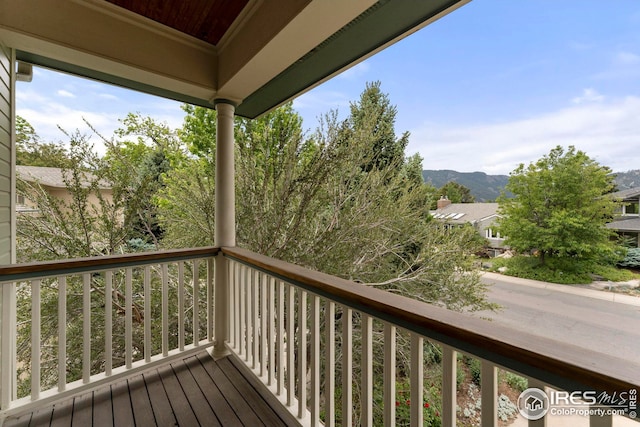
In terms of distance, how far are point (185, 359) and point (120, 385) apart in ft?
1.49

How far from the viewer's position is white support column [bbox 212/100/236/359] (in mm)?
2422

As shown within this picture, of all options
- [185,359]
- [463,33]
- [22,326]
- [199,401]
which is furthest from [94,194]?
[463,33]

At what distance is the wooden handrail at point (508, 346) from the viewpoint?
56cm

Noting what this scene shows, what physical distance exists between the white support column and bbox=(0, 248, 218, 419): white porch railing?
14cm

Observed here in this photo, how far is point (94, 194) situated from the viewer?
12.3 ft

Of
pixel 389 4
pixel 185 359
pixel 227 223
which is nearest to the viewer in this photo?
pixel 389 4

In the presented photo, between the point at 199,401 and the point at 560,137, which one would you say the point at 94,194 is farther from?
the point at 560,137

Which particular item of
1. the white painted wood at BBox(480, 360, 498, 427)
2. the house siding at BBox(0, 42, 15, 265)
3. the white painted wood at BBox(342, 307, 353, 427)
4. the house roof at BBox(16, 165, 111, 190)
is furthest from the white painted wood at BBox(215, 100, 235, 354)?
the house roof at BBox(16, 165, 111, 190)

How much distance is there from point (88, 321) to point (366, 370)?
1.87 metres

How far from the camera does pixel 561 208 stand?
4.33 feet

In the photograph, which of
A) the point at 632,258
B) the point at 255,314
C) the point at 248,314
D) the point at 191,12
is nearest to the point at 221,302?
the point at 248,314

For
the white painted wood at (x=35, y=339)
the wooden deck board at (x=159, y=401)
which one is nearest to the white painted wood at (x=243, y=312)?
the wooden deck board at (x=159, y=401)

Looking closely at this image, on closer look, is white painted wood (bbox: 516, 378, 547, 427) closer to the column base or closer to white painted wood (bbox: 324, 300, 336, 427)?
white painted wood (bbox: 324, 300, 336, 427)

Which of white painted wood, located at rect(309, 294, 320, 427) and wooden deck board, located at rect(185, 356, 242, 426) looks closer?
white painted wood, located at rect(309, 294, 320, 427)
